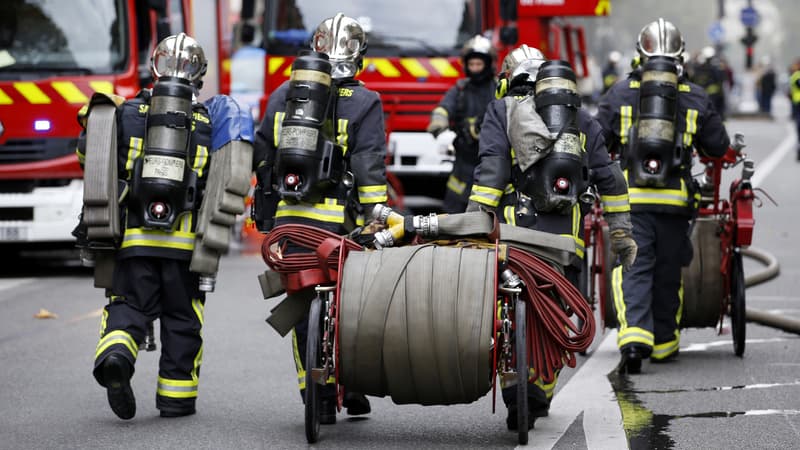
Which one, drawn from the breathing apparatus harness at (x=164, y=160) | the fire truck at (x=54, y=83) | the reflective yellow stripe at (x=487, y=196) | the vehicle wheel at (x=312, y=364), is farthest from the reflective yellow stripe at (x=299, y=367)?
the fire truck at (x=54, y=83)

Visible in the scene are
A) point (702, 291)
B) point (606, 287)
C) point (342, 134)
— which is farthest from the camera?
point (702, 291)

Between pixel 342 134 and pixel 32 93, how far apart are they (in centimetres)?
666

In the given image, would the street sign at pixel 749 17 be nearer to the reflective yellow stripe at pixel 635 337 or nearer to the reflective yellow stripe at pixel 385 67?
the reflective yellow stripe at pixel 385 67

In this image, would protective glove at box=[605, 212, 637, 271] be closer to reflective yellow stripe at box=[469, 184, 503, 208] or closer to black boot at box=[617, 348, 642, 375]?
reflective yellow stripe at box=[469, 184, 503, 208]

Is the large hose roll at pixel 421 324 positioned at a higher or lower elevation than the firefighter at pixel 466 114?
lower

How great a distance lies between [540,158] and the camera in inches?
281

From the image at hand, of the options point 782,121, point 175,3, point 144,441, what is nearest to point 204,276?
point 144,441

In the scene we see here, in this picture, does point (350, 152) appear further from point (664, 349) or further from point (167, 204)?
point (664, 349)

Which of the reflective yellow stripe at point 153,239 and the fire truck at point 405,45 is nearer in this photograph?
the reflective yellow stripe at point 153,239

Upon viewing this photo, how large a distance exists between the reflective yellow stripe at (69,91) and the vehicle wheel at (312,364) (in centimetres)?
727

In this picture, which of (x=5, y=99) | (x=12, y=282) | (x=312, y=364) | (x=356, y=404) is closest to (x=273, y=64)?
(x=5, y=99)

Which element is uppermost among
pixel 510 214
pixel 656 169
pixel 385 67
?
A: pixel 385 67

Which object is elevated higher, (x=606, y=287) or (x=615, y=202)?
(x=615, y=202)

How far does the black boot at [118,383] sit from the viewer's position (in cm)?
704
